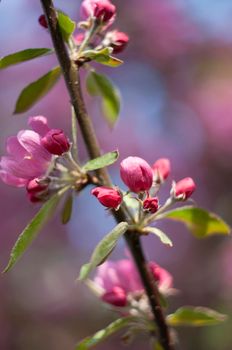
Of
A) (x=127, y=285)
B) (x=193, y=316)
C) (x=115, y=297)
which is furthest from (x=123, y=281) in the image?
(x=193, y=316)

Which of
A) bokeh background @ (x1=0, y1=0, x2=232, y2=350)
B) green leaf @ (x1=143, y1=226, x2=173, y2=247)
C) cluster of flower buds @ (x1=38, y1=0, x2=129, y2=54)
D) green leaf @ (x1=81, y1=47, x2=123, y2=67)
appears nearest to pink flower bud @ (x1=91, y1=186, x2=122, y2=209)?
green leaf @ (x1=143, y1=226, x2=173, y2=247)

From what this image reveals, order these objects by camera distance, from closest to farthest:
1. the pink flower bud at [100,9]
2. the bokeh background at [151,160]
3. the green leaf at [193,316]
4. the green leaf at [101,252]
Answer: the green leaf at [101,252] < the pink flower bud at [100,9] < the green leaf at [193,316] < the bokeh background at [151,160]

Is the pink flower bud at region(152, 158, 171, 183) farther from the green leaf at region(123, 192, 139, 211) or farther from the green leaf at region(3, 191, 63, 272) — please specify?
the green leaf at region(3, 191, 63, 272)

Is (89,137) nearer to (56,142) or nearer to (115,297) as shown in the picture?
(56,142)

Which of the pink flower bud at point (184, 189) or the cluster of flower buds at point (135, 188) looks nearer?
the cluster of flower buds at point (135, 188)

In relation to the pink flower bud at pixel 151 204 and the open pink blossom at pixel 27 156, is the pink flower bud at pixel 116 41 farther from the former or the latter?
the pink flower bud at pixel 151 204

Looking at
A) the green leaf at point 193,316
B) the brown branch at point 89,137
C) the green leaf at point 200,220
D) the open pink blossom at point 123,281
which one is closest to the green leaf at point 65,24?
the brown branch at point 89,137

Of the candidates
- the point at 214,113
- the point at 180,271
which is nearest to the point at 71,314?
the point at 180,271
